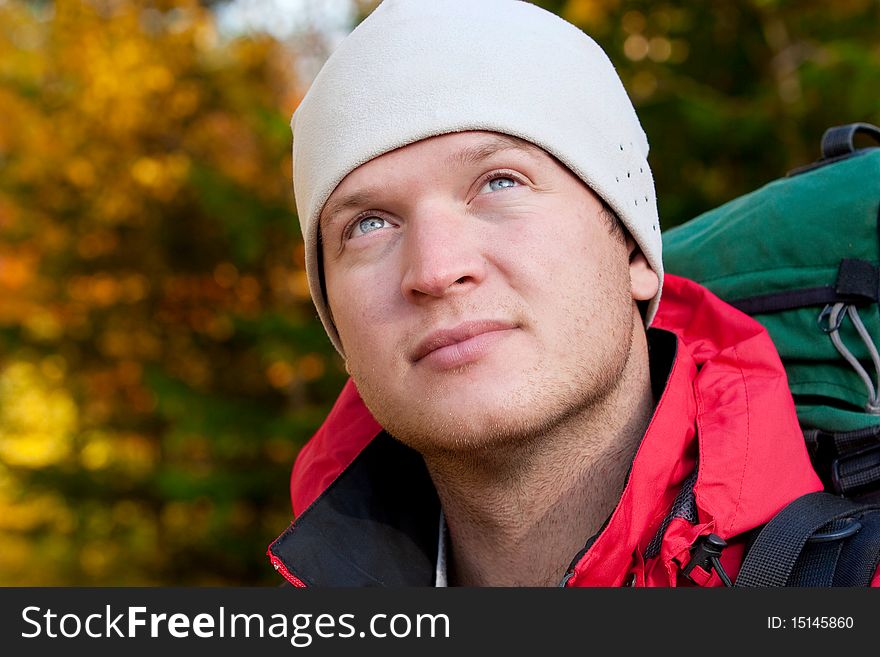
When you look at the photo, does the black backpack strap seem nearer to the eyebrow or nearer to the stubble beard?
the stubble beard

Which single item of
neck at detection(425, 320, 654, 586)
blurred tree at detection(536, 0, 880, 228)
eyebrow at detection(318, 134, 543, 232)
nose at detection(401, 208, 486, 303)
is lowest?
neck at detection(425, 320, 654, 586)

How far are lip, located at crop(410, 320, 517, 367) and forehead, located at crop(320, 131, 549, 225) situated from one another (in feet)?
1.33

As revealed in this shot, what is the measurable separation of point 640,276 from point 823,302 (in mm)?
466

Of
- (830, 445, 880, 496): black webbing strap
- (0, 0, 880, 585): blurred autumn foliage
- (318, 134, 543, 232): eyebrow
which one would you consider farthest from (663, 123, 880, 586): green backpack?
(0, 0, 880, 585): blurred autumn foliage

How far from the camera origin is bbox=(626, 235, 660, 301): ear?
2344 mm

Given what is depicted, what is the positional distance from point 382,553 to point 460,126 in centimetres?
114

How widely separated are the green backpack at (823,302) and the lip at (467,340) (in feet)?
2.26

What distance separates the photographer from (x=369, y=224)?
2.25 m

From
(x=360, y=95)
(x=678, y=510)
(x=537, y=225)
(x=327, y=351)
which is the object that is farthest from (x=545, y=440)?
(x=327, y=351)

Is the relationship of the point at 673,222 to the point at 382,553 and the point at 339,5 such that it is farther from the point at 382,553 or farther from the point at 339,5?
the point at 339,5

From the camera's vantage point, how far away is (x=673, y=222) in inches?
208

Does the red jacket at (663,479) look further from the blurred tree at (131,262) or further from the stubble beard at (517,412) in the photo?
the blurred tree at (131,262)

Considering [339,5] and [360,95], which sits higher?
[339,5]

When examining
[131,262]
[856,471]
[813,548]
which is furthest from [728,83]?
[131,262]
